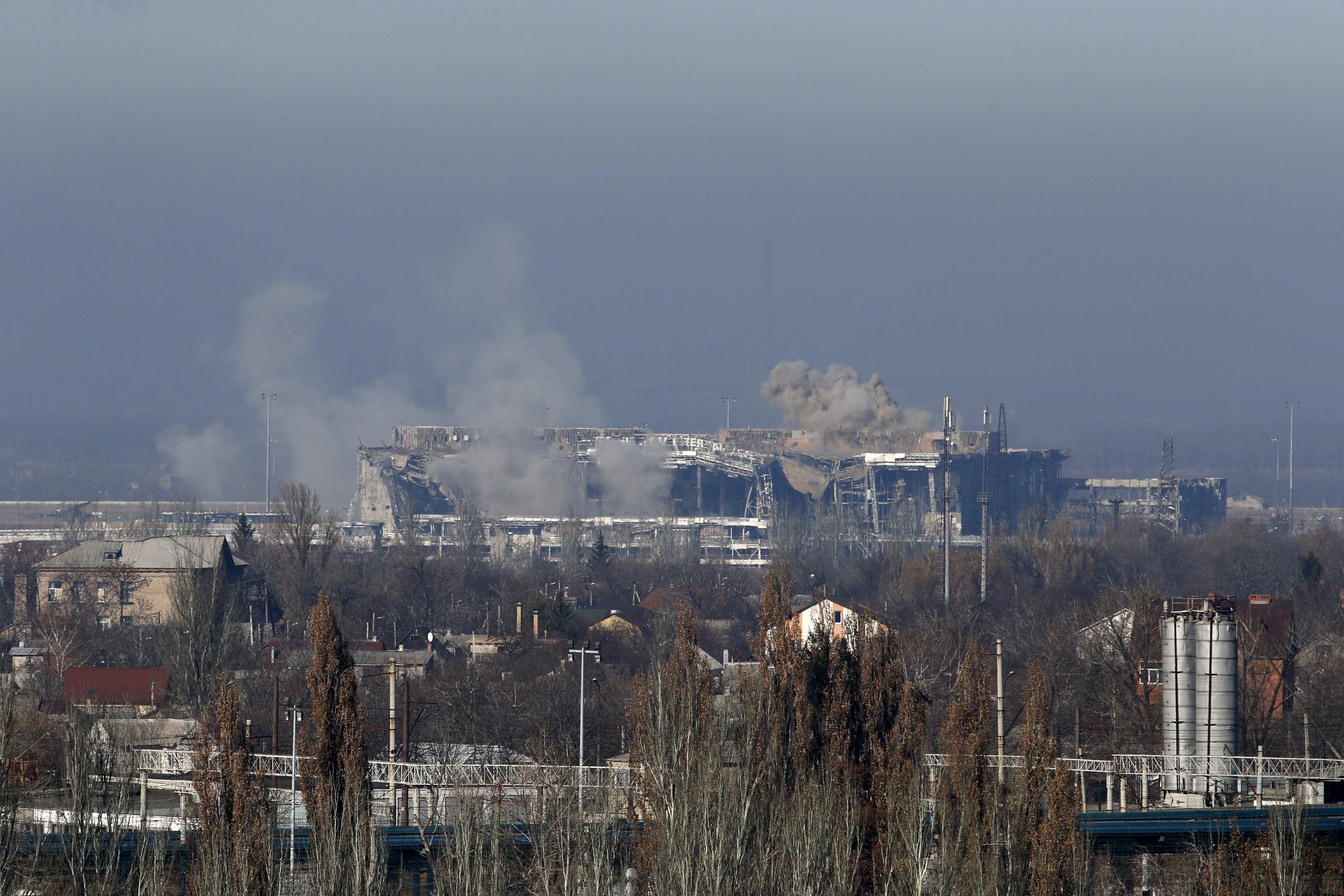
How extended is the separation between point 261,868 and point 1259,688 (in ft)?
53.2

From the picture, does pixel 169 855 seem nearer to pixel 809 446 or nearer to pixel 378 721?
pixel 378 721

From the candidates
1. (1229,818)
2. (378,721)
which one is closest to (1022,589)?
(378,721)

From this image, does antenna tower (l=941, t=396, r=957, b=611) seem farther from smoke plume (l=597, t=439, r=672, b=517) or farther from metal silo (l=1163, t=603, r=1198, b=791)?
smoke plume (l=597, t=439, r=672, b=517)

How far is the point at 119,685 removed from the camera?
90.4 feet

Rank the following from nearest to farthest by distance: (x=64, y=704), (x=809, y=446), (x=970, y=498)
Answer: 1. (x=64, y=704)
2. (x=970, y=498)
3. (x=809, y=446)

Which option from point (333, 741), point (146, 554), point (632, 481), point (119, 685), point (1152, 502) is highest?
point (632, 481)

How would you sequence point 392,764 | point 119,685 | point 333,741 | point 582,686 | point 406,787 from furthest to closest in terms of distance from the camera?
point 119,685
point 582,686
point 406,787
point 392,764
point 333,741

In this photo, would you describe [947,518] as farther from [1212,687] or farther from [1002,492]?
[1002,492]

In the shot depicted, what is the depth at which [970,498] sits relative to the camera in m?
100

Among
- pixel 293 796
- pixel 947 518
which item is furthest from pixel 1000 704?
pixel 947 518

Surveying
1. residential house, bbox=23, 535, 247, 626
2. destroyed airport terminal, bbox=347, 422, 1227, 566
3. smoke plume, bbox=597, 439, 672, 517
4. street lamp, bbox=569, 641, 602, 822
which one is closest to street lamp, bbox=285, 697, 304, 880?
street lamp, bbox=569, 641, 602, 822

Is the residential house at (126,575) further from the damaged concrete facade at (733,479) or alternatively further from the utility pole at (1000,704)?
the damaged concrete facade at (733,479)

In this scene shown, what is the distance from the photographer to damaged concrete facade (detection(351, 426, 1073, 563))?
94.9 meters

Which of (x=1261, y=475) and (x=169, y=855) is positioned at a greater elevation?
(x=1261, y=475)
